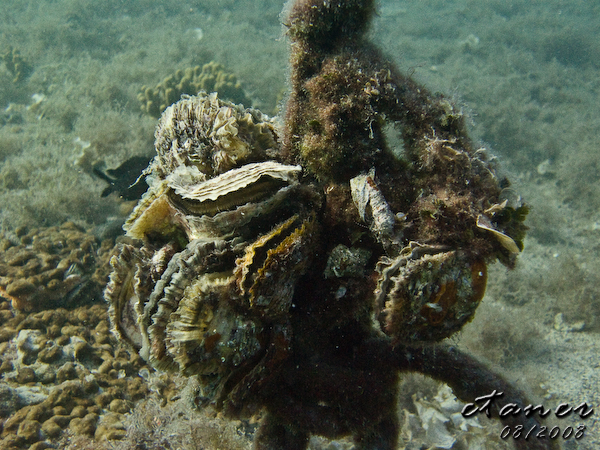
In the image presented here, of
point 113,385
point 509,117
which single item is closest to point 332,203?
point 113,385

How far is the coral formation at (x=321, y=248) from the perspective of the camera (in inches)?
73.3

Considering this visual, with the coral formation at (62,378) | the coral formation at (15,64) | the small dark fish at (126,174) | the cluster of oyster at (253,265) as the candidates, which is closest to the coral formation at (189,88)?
the small dark fish at (126,174)

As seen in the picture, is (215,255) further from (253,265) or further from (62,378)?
(62,378)

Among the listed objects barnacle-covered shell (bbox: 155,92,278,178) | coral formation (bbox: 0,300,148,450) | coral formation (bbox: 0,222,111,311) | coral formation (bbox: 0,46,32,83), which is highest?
barnacle-covered shell (bbox: 155,92,278,178)

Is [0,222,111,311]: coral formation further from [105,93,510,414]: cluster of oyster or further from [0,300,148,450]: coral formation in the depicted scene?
[105,93,510,414]: cluster of oyster

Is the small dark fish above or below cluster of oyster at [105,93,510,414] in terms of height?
below

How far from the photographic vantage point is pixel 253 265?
184 cm

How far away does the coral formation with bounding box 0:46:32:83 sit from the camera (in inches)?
508

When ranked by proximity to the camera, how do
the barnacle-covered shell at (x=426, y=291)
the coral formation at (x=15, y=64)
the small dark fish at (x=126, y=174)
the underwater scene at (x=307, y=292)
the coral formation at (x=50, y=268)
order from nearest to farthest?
the barnacle-covered shell at (x=426, y=291), the underwater scene at (x=307, y=292), the coral formation at (x=50, y=268), the small dark fish at (x=126, y=174), the coral formation at (x=15, y=64)

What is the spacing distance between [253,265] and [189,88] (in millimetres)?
9232

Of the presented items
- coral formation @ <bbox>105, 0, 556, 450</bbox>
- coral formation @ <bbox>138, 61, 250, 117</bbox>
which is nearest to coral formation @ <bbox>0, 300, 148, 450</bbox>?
coral formation @ <bbox>105, 0, 556, 450</bbox>


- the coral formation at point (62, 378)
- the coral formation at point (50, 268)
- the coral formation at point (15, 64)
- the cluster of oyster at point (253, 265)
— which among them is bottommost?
the coral formation at point (62, 378)

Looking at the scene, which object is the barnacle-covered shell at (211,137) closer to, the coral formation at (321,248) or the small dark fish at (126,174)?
the coral formation at (321,248)

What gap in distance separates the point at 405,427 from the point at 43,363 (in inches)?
155
